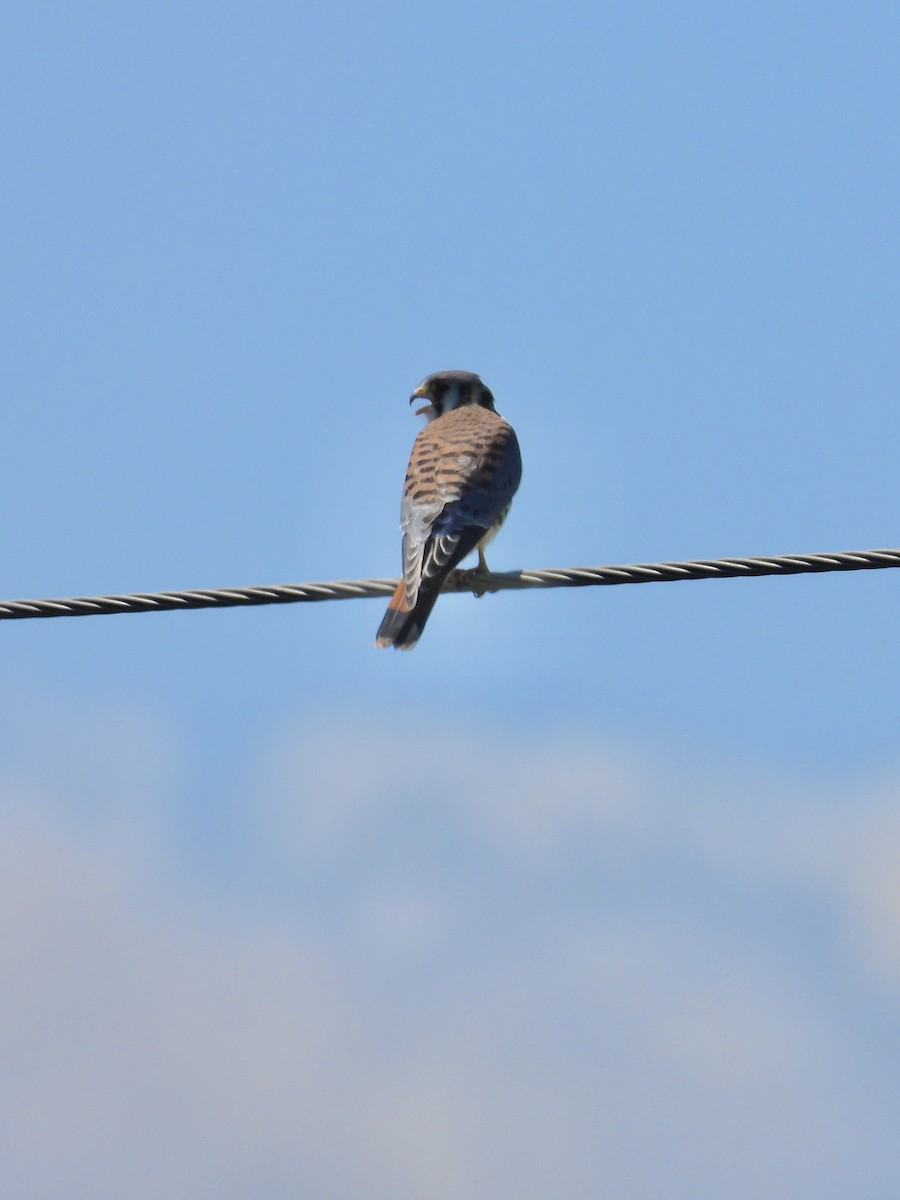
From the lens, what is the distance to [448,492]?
6625 mm

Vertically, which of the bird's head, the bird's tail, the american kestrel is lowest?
the bird's tail

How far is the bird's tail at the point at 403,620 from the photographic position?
5.83 metres

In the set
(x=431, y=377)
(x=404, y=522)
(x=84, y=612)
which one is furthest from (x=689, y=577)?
(x=431, y=377)

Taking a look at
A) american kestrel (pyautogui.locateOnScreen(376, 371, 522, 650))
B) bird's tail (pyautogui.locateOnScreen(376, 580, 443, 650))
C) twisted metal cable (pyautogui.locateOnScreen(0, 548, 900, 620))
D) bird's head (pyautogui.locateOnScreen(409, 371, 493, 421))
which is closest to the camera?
twisted metal cable (pyautogui.locateOnScreen(0, 548, 900, 620))

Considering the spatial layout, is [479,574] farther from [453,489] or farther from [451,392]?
[451,392]

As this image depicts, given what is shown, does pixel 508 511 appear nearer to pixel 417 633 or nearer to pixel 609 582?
pixel 417 633

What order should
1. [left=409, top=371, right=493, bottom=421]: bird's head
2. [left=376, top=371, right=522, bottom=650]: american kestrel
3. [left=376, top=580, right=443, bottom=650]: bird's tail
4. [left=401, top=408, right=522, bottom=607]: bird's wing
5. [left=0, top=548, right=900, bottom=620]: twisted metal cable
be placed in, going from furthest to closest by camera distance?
[left=409, top=371, right=493, bottom=421]: bird's head
[left=401, top=408, right=522, bottom=607]: bird's wing
[left=376, top=371, right=522, bottom=650]: american kestrel
[left=376, top=580, right=443, bottom=650]: bird's tail
[left=0, top=548, right=900, bottom=620]: twisted metal cable

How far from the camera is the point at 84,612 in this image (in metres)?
4.58

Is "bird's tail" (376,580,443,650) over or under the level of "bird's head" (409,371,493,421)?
under

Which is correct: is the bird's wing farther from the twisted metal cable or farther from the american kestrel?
the twisted metal cable

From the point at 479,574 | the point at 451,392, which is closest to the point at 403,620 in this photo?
the point at 479,574

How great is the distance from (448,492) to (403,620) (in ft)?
2.86

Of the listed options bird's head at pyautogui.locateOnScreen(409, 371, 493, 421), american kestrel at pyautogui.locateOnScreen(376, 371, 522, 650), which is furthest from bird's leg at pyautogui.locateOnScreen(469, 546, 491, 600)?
bird's head at pyautogui.locateOnScreen(409, 371, 493, 421)

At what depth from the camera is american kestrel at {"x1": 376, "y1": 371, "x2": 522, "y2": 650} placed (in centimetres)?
602
